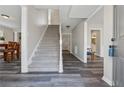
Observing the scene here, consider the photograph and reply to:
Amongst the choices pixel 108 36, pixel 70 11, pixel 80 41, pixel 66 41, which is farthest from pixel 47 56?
pixel 66 41

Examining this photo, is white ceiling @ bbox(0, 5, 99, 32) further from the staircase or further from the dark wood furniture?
the dark wood furniture

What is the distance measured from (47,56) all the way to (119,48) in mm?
3836

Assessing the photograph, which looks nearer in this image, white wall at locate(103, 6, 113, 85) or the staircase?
white wall at locate(103, 6, 113, 85)

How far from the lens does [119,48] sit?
3.18 m

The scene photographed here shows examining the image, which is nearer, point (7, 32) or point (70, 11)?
point (70, 11)

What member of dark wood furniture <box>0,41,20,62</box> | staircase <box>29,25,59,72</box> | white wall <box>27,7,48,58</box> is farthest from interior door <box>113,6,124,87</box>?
dark wood furniture <box>0,41,20,62</box>

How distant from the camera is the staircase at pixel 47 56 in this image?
18.7 feet

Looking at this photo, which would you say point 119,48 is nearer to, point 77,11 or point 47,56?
point 77,11

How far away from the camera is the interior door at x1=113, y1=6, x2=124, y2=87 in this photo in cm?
300

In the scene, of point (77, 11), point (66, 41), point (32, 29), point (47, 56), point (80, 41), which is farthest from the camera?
point (66, 41)

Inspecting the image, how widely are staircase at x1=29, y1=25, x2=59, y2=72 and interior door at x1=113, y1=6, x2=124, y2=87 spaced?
→ 2674 mm

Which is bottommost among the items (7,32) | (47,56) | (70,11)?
(47,56)

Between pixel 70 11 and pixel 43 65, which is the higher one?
pixel 70 11
